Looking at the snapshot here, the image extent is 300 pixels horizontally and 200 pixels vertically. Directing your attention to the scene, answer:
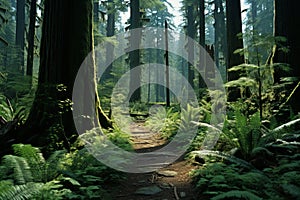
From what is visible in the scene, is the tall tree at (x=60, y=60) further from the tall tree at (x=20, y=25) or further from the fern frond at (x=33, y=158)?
the tall tree at (x=20, y=25)

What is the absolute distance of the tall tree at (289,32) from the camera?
7305 millimetres

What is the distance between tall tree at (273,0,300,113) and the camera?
730 centimetres

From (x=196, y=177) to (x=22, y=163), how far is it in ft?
9.00

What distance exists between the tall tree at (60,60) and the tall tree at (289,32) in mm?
5230

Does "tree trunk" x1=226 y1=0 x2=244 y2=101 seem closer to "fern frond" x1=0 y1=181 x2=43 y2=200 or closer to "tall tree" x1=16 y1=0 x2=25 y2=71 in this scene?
"fern frond" x1=0 y1=181 x2=43 y2=200

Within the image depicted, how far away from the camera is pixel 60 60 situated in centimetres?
698

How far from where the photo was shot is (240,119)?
18.5 feet

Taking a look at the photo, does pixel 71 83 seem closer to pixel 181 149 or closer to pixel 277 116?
pixel 181 149

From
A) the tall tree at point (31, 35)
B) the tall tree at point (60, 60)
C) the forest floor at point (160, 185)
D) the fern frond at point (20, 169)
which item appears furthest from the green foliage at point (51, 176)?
the tall tree at point (31, 35)

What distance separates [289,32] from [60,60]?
6.22 metres

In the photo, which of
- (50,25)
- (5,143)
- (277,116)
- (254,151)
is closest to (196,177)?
(254,151)

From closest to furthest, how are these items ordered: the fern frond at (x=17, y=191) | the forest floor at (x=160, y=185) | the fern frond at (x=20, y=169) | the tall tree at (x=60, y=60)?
the fern frond at (x=17, y=191)
the fern frond at (x=20, y=169)
the forest floor at (x=160, y=185)
the tall tree at (x=60, y=60)

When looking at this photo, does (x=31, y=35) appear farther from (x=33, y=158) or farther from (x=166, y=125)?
(x=33, y=158)

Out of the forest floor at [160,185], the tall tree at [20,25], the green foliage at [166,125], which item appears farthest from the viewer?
the tall tree at [20,25]
